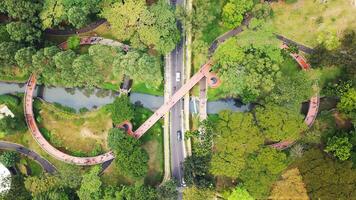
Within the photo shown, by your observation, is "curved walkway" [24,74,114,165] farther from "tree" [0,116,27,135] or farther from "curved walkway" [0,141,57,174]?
"curved walkway" [0,141,57,174]

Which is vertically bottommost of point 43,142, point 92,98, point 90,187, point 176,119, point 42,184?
point 42,184

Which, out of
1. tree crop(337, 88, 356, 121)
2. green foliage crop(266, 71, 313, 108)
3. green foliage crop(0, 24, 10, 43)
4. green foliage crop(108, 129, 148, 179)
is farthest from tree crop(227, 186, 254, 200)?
green foliage crop(0, 24, 10, 43)

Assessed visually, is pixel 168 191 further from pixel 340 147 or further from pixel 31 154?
pixel 340 147

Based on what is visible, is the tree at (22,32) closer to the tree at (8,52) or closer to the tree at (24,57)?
the tree at (8,52)

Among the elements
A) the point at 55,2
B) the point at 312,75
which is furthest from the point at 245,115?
the point at 55,2

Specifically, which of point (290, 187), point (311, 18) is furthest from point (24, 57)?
point (311, 18)

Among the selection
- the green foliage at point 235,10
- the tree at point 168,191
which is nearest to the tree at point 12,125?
the tree at point 168,191

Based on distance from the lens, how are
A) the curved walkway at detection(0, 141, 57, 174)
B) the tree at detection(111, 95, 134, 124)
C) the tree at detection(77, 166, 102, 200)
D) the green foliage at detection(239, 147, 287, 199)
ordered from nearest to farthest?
the green foliage at detection(239, 147, 287, 199), the tree at detection(77, 166, 102, 200), the tree at detection(111, 95, 134, 124), the curved walkway at detection(0, 141, 57, 174)
